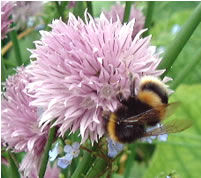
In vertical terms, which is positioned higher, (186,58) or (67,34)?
(67,34)

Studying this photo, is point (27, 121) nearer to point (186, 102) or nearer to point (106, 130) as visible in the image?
point (106, 130)

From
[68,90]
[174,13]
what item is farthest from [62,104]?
[174,13]

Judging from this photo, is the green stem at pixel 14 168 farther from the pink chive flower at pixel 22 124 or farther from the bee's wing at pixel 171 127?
the bee's wing at pixel 171 127

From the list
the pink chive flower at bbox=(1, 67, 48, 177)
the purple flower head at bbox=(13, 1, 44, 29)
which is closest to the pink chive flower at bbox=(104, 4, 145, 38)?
the purple flower head at bbox=(13, 1, 44, 29)

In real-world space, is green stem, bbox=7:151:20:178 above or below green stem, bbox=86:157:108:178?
below

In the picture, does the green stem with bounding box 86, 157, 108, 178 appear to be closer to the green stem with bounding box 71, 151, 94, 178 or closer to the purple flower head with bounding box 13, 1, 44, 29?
the green stem with bounding box 71, 151, 94, 178

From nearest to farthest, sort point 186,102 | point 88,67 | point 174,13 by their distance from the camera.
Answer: point 88,67
point 186,102
point 174,13

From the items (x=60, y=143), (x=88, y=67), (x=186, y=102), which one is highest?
(x=88, y=67)

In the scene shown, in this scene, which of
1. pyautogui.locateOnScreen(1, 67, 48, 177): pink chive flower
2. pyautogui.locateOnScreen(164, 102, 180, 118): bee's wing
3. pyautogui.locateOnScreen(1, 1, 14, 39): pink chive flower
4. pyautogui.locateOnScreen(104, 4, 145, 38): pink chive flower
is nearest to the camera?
pyautogui.locateOnScreen(164, 102, 180, 118): bee's wing
